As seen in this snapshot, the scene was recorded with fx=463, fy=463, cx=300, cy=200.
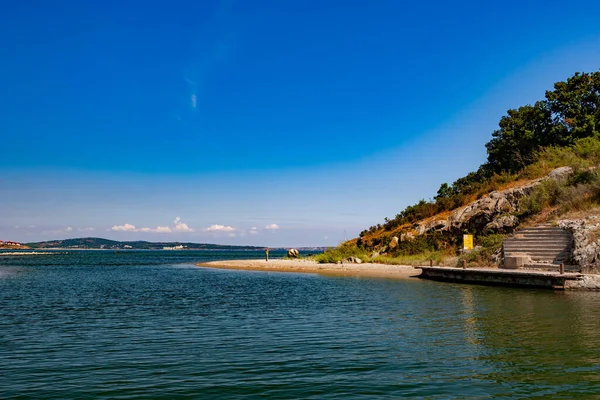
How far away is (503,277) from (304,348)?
25.1 meters

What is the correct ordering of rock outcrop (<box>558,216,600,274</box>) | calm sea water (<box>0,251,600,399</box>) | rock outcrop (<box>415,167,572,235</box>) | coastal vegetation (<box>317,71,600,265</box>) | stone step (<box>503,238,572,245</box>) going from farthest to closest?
rock outcrop (<box>415,167,572,235</box>) → coastal vegetation (<box>317,71,600,265</box>) → stone step (<box>503,238,572,245</box>) → rock outcrop (<box>558,216,600,274</box>) → calm sea water (<box>0,251,600,399</box>)

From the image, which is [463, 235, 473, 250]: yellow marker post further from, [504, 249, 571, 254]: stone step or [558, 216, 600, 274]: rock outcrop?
[558, 216, 600, 274]: rock outcrop

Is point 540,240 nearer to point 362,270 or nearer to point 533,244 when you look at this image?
point 533,244

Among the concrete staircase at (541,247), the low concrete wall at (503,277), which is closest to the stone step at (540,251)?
the concrete staircase at (541,247)

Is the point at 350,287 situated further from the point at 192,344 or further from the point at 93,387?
the point at 93,387

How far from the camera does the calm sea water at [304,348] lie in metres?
10.9

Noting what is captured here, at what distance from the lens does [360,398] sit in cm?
1014

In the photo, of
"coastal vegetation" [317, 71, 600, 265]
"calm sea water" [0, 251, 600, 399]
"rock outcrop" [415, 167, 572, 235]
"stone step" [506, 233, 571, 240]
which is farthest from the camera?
"rock outcrop" [415, 167, 572, 235]

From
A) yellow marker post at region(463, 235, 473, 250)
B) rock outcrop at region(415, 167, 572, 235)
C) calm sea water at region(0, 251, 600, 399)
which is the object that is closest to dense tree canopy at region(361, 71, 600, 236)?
rock outcrop at region(415, 167, 572, 235)

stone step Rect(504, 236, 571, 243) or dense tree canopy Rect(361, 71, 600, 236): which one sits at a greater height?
dense tree canopy Rect(361, 71, 600, 236)

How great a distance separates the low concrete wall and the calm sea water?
10.7 ft

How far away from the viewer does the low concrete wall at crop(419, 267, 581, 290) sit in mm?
30984

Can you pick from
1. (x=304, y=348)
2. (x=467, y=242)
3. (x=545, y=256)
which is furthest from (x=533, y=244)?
(x=304, y=348)

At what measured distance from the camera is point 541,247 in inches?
1529
